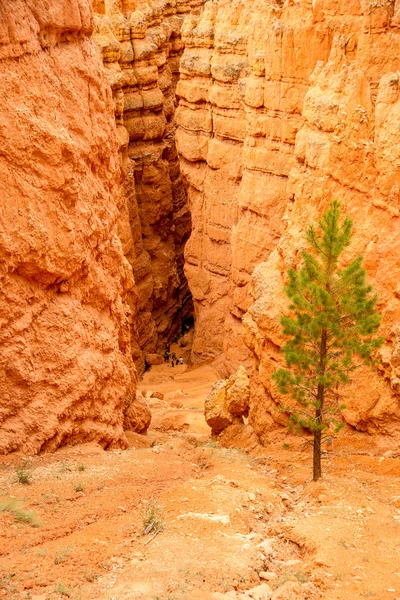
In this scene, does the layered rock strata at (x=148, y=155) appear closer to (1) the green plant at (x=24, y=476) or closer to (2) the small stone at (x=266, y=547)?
(1) the green plant at (x=24, y=476)

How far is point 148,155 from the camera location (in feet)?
86.9

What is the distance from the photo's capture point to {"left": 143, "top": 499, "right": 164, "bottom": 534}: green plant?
8469mm

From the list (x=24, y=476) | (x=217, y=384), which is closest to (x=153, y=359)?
(x=217, y=384)

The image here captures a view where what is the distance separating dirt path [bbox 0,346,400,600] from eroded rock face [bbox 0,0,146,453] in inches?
30.6

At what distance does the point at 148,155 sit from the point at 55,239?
1623cm

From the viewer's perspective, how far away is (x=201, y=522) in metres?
8.73

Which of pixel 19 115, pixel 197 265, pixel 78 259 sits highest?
pixel 19 115

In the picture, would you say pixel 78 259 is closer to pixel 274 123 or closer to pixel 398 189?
pixel 398 189

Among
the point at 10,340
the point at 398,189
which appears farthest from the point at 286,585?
the point at 398,189

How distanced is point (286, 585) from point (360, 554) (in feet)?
4.44

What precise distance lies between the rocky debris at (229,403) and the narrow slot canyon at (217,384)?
0.16 ft

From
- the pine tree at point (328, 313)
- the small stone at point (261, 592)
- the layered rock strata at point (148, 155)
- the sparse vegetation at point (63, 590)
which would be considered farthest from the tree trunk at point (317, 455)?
the layered rock strata at point (148, 155)

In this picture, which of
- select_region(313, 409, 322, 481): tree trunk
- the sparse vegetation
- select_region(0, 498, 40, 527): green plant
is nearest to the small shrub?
select_region(0, 498, 40, 527): green plant

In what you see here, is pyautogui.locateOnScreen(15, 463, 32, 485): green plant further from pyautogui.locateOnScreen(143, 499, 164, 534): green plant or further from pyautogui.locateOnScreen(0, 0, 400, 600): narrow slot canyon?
pyautogui.locateOnScreen(143, 499, 164, 534): green plant
